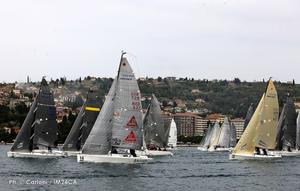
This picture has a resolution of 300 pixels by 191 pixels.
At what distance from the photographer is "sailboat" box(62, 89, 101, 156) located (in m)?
71.6

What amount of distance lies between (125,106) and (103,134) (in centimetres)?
294

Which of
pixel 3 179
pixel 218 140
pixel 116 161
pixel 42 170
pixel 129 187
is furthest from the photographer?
pixel 218 140

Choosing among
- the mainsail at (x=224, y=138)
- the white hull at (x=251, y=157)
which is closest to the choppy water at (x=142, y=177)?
the white hull at (x=251, y=157)

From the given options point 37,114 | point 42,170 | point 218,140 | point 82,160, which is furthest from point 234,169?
point 218,140

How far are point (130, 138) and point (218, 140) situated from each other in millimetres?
70117

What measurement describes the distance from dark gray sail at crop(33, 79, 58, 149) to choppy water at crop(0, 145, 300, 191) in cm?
677

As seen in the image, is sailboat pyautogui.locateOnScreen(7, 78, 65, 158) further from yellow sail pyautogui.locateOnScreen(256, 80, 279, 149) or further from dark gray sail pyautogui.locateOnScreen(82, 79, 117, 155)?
yellow sail pyautogui.locateOnScreen(256, 80, 279, 149)

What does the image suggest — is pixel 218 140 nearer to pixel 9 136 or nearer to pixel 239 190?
pixel 9 136

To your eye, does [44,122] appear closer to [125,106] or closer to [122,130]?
[122,130]

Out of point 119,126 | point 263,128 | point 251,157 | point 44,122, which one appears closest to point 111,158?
point 119,126

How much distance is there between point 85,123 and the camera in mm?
71500

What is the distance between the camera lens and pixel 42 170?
2045 inches

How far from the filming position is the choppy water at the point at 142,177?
4172 cm

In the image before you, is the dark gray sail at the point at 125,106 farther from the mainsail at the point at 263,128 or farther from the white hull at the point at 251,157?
the mainsail at the point at 263,128
